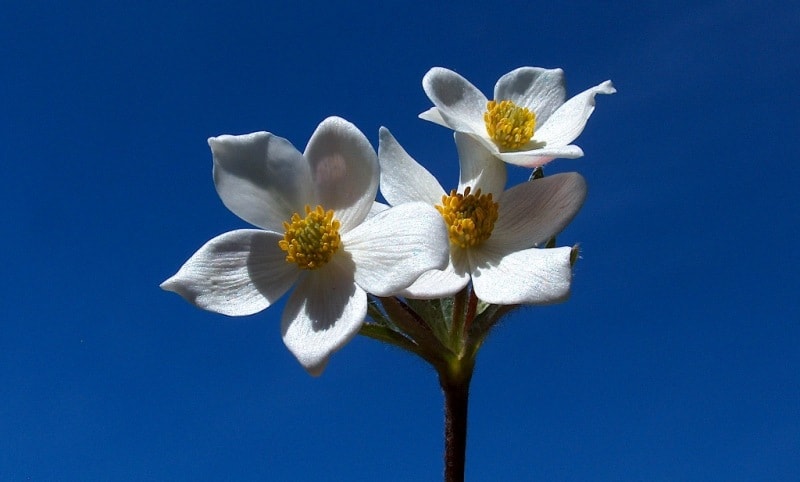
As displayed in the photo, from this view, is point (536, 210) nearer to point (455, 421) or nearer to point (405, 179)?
point (405, 179)

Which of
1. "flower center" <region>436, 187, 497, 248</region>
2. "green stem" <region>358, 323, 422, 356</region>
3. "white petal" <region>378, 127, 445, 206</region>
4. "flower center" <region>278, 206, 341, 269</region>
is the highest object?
"white petal" <region>378, 127, 445, 206</region>

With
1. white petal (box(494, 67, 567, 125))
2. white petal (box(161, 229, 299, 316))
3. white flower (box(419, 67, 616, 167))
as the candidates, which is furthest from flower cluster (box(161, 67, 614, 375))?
white petal (box(494, 67, 567, 125))

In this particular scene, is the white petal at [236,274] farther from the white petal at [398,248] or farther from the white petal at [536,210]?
the white petal at [536,210]

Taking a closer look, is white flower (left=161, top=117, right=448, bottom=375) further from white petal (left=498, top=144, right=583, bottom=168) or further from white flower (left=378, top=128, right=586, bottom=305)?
white petal (left=498, top=144, right=583, bottom=168)

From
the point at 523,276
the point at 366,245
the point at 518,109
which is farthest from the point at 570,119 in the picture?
the point at 366,245

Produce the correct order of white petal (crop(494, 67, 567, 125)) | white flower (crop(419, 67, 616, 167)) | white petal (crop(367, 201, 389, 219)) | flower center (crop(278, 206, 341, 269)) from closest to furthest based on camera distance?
flower center (crop(278, 206, 341, 269))
white petal (crop(367, 201, 389, 219))
white flower (crop(419, 67, 616, 167))
white petal (crop(494, 67, 567, 125))

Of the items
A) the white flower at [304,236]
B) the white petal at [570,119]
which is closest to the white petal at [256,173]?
the white flower at [304,236]
